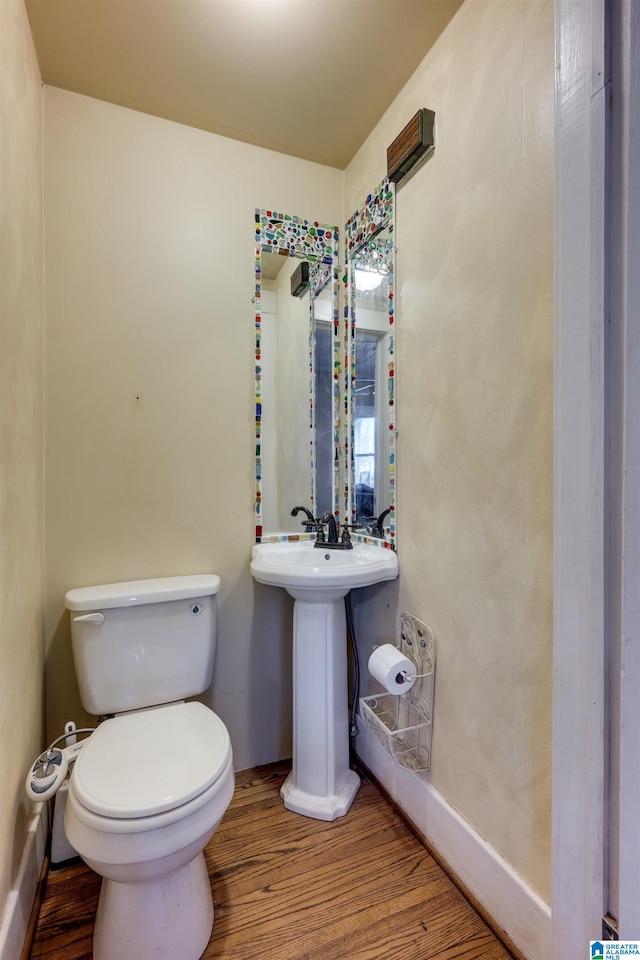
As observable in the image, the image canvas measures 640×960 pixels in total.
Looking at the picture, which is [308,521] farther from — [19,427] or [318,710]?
[19,427]

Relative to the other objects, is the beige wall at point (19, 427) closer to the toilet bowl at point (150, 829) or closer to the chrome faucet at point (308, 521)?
the toilet bowl at point (150, 829)

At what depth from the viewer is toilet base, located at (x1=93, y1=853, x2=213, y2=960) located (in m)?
0.99

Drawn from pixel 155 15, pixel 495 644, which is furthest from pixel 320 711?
pixel 155 15

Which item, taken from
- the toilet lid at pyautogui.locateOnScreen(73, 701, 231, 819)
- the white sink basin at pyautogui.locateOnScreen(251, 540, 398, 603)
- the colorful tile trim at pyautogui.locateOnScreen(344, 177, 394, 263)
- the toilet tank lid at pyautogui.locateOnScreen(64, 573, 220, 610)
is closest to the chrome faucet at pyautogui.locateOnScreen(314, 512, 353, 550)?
the white sink basin at pyautogui.locateOnScreen(251, 540, 398, 603)

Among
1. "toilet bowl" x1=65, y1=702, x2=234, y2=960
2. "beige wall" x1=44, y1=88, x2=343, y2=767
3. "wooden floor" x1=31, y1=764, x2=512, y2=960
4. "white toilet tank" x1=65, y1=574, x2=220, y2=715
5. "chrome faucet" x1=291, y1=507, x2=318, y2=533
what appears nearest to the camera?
"toilet bowl" x1=65, y1=702, x2=234, y2=960

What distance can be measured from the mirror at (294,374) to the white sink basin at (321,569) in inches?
6.4

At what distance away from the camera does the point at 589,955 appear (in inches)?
29.4

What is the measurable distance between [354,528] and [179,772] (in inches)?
41.8

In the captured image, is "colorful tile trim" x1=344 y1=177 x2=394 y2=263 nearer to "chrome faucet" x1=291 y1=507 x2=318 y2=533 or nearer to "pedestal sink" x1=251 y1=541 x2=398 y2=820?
"chrome faucet" x1=291 y1=507 x2=318 y2=533

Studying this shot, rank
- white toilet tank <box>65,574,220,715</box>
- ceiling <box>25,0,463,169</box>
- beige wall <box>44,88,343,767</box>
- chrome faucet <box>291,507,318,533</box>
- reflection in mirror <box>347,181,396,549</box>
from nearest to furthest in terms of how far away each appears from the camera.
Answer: ceiling <box>25,0,463,169</box> < white toilet tank <box>65,574,220,715</box> < beige wall <box>44,88,343,767</box> < reflection in mirror <box>347,181,396,549</box> < chrome faucet <box>291,507,318,533</box>

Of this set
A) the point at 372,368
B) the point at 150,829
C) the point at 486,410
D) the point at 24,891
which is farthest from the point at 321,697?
the point at 372,368

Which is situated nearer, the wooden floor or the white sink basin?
the wooden floor

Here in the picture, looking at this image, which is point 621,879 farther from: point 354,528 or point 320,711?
point 354,528

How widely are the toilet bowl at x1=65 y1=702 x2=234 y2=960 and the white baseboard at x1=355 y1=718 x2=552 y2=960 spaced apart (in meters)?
0.65
